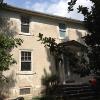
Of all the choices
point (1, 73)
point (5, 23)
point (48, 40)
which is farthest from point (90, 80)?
point (48, 40)

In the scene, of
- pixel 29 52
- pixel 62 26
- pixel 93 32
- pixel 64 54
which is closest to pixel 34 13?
pixel 29 52

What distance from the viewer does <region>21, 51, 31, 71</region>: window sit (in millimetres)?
20202

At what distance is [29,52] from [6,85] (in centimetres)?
357

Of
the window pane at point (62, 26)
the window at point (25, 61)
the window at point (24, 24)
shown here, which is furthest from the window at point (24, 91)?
the window pane at point (62, 26)

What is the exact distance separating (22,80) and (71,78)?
18.3ft

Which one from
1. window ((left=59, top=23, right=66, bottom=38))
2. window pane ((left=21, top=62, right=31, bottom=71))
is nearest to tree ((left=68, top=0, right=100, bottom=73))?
window pane ((left=21, top=62, right=31, bottom=71))

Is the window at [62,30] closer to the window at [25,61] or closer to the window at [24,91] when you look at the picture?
the window at [25,61]

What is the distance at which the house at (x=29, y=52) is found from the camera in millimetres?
19578

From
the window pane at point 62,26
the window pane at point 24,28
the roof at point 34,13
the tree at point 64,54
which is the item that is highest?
the roof at point 34,13

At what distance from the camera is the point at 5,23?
1955 centimetres

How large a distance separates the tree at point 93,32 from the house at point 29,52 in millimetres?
13078

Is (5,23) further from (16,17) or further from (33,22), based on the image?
(33,22)

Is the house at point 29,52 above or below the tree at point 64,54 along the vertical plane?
above

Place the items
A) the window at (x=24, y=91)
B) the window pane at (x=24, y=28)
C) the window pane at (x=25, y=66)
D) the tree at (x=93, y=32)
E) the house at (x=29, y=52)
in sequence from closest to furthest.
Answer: the tree at (x=93, y=32) → the house at (x=29, y=52) → the window at (x=24, y=91) → the window pane at (x=25, y=66) → the window pane at (x=24, y=28)
